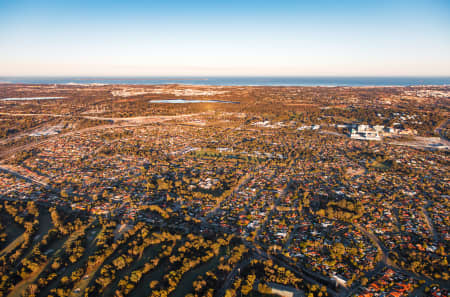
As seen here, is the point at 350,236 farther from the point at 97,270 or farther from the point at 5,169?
the point at 5,169

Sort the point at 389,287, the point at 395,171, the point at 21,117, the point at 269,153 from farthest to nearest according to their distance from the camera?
the point at 21,117 < the point at 269,153 < the point at 395,171 < the point at 389,287

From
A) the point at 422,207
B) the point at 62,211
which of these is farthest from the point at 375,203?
the point at 62,211

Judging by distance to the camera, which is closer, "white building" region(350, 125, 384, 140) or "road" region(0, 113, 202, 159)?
"road" region(0, 113, 202, 159)

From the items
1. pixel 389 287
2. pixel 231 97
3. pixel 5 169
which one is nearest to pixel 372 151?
pixel 389 287

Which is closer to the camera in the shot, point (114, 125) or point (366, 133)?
point (366, 133)

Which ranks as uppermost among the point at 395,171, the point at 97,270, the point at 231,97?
the point at 231,97

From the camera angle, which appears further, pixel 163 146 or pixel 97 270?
pixel 163 146

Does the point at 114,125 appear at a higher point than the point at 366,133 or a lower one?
lower

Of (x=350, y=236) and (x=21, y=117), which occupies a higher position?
(x=21, y=117)

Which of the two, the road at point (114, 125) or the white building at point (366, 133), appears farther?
the white building at point (366, 133)

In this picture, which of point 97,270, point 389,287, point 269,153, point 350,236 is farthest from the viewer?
point 269,153
